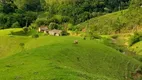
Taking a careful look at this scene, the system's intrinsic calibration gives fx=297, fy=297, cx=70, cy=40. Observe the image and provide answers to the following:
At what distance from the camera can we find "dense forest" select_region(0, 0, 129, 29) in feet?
331

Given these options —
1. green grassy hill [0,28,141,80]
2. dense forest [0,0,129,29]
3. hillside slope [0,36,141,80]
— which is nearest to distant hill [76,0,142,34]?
dense forest [0,0,129,29]

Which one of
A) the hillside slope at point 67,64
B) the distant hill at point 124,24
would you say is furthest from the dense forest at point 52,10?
the hillside slope at point 67,64

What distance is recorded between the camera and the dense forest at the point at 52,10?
101 metres

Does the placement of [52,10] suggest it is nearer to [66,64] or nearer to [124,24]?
[124,24]

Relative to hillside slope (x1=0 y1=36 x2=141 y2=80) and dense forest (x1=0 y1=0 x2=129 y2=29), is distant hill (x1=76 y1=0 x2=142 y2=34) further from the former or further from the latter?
hillside slope (x1=0 y1=36 x2=141 y2=80)

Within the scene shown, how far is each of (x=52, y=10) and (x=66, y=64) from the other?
9768 cm

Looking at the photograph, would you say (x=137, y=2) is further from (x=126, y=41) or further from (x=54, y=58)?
(x=54, y=58)

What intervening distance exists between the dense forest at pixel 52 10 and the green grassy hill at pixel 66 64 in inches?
1926

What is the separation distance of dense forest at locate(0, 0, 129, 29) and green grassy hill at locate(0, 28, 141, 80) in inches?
1926

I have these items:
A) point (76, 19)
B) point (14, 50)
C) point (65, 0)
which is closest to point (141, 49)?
point (14, 50)

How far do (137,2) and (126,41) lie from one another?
29.7 meters

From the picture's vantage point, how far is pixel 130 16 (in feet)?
305

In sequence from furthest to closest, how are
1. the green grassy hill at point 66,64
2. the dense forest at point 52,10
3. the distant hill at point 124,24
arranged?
the dense forest at point 52,10 → the distant hill at point 124,24 → the green grassy hill at point 66,64

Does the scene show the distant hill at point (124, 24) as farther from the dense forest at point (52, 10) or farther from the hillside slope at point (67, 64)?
the hillside slope at point (67, 64)
